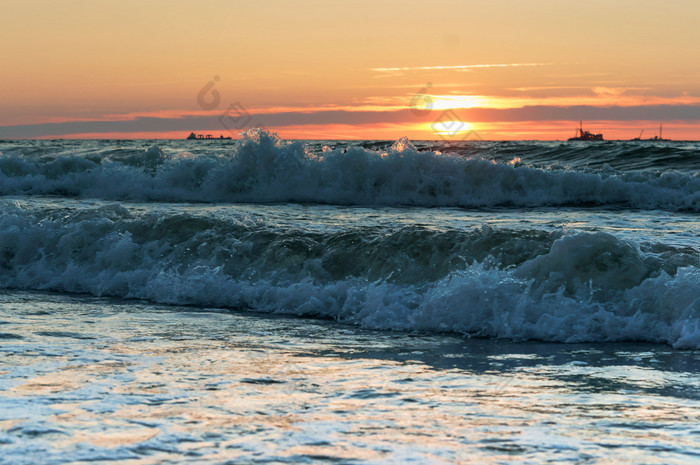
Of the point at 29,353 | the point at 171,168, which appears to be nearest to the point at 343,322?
the point at 29,353

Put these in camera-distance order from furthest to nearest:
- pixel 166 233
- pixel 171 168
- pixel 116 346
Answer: pixel 171 168 → pixel 166 233 → pixel 116 346

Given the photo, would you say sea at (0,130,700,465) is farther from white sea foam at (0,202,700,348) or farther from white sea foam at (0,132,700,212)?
white sea foam at (0,132,700,212)

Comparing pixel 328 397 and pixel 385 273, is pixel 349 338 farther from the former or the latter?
pixel 328 397

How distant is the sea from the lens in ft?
11.8

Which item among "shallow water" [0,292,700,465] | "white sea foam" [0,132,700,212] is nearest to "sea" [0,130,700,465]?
"shallow water" [0,292,700,465]

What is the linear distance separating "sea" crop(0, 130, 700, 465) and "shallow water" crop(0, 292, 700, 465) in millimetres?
18

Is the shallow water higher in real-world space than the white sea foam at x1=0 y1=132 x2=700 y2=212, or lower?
lower

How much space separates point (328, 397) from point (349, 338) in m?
2.05

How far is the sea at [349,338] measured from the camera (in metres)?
3.60

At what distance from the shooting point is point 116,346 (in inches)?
222

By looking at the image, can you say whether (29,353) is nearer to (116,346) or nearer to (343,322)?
(116,346)

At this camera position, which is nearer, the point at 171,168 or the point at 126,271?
the point at 126,271

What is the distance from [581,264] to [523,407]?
350cm

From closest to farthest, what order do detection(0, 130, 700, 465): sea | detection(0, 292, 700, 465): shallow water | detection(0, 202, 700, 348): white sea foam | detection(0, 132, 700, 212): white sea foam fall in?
detection(0, 292, 700, 465): shallow water → detection(0, 130, 700, 465): sea → detection(0, 202, 700, 348): white sea foam → detection(0, 132, 700, 212): white sea foam
